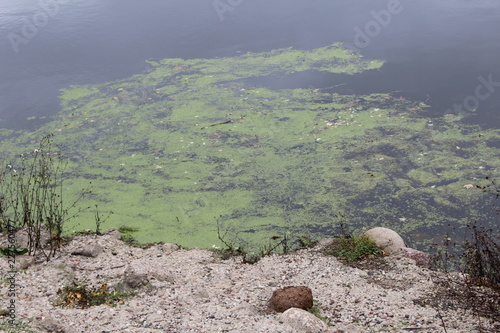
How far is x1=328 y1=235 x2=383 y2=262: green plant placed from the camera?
14.5 ft

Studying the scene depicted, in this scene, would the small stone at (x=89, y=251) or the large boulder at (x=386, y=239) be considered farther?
the small stone at (x=89, y=251)

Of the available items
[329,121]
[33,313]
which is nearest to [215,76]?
[329,121]

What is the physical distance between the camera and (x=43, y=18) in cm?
1397

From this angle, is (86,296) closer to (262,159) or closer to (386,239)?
(386,239)

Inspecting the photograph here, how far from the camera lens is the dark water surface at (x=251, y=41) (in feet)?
27.9

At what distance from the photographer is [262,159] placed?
6.39m

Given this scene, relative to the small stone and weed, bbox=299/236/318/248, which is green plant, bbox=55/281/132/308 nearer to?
the small stone

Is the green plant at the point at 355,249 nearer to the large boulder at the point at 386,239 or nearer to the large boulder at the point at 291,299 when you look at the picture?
the large boulder at the point at 386,239

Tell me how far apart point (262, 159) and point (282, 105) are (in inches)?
67.3

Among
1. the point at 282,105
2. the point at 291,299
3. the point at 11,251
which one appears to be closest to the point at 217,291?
the point at 291,299

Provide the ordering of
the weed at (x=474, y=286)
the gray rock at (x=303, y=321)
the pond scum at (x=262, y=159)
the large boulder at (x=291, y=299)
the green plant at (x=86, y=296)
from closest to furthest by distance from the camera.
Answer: the gray rock at (x=303, y=321)
the weed at (x=474, y=286)
the large boulder at (x=291, y=299)
the green plant at (x=86, y=296)
the pond scum at (x=262, y=159)

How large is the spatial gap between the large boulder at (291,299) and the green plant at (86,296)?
3.59 feet

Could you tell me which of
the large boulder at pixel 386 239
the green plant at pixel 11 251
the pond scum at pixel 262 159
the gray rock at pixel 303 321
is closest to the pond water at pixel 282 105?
the pond scum at pixel 262 159

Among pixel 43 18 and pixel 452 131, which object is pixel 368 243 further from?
pixel 43 18
